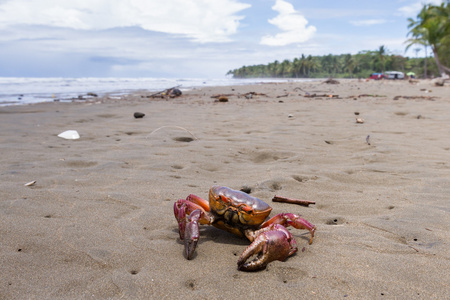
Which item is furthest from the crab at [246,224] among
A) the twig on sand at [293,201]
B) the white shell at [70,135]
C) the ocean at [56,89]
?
the ocean at [56,89]

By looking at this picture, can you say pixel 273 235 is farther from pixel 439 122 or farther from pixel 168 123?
pixel 439 122

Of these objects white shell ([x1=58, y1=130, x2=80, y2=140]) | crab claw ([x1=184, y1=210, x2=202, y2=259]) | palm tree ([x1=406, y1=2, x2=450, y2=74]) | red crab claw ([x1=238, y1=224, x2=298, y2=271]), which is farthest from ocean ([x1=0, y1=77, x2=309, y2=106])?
palm tree ([x1=406, y1=2, x2=450, y2=74])

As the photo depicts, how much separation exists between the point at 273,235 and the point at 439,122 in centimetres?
782

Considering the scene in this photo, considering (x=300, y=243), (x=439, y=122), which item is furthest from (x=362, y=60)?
(x=300, y=243)

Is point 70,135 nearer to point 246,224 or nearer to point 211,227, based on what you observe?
point 211,227

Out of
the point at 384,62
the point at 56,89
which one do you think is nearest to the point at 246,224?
the point at 56,89

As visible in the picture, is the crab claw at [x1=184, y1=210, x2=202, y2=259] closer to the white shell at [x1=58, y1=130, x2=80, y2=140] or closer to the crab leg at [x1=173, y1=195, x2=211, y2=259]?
the crab leg at [x1=173, y1=195, x2=211, y2=259]

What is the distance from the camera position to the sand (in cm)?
209

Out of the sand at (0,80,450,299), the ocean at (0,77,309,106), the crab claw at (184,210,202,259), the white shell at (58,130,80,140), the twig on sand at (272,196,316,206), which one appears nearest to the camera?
the sand at (0,80,450,299)

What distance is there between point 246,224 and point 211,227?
1.88 ft

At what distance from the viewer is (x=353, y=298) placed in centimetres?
195

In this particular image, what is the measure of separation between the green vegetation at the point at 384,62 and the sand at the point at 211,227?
5204cm

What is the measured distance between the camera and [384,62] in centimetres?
9025

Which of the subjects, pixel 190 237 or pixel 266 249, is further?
pixel 190 237
